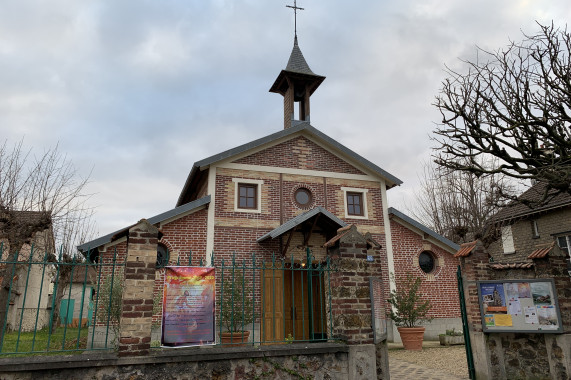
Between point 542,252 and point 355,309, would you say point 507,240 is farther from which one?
point 355,309

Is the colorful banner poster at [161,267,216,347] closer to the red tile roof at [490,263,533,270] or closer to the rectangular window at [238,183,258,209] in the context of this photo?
the red tile roof at [490,263,533,270]

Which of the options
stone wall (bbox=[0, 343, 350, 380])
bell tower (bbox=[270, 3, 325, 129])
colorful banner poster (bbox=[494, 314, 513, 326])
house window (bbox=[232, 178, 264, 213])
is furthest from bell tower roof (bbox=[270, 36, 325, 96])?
stone wall (bbox=[0, 343, 350, 380])

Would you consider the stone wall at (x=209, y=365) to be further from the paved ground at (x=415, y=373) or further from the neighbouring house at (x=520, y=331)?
the neighbouring house at (x=520, y=331)

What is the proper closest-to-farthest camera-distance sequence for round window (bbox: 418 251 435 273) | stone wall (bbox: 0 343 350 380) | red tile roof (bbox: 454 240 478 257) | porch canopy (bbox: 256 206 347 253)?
stone wall (bbox: 0 343 350 380) → red tile roof (bbox: 454 240 478 257) → porch canopy (bbox: 256 206 347 253) → round window (bbox: 418 251 435 273)

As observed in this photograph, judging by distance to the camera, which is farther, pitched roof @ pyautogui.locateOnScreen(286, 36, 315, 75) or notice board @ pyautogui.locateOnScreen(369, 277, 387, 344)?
pitched roof @ pyautogui.locateOnScreen(286, 36, 315, 75)

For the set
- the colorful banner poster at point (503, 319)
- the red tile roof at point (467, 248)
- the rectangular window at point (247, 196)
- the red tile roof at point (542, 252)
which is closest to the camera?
the colorful banner poster at point (503, 319)

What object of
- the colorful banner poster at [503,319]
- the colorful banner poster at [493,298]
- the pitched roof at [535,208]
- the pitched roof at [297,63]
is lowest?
the colorful banner poster at [503,319]

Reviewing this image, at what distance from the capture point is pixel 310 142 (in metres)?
15.0

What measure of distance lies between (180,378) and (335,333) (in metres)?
2.34

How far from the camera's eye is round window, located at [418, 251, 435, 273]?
14.7 meters

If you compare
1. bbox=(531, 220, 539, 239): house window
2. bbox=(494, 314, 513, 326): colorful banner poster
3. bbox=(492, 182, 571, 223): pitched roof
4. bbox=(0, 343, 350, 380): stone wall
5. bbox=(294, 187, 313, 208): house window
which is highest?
bbox=(492, 182, 571, 223): pitched roof

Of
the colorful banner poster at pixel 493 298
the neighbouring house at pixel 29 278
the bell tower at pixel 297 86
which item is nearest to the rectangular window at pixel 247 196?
the bell tower at pixel 297 86

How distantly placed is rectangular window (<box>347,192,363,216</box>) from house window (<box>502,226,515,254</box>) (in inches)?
380

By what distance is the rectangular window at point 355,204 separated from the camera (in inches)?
578
